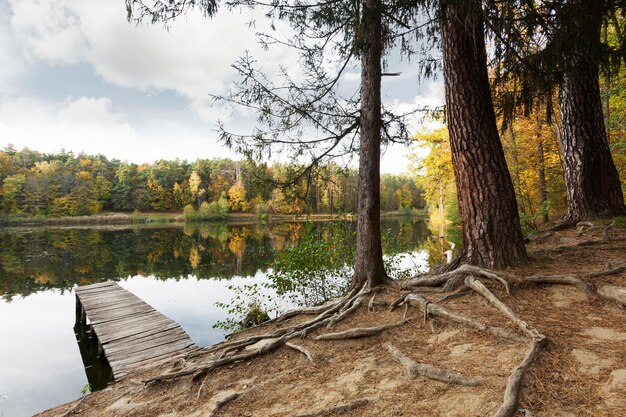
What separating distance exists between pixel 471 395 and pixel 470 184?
286 cm

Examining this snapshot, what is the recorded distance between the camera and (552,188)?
1445cm

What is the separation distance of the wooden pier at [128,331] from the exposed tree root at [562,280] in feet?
19.0

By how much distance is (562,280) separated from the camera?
3.64 meters

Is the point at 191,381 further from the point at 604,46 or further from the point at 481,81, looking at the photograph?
the point at 604,46

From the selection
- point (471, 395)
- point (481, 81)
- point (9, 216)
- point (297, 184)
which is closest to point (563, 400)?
point (471, 395)

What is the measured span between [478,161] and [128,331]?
7.60 m

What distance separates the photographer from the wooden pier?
5957 mm

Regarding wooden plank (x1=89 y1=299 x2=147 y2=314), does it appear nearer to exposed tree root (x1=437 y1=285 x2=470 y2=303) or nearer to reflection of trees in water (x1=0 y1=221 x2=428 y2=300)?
reflection of trees in water (x1=0 y1=221 x2=428 y2=300)

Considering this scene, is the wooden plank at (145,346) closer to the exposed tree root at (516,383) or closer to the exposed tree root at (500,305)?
the exposed tree root at (500,305)

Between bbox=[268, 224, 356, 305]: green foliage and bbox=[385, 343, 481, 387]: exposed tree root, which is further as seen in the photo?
bbox=[268, 224, 356, 305]: green foliage

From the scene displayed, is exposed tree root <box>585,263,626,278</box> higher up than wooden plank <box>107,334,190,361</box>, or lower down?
higher up

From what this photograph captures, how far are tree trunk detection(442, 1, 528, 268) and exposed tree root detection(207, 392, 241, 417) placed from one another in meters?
3.33

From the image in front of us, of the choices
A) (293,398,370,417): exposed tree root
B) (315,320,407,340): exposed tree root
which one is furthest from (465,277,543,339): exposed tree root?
(293,398,370,417): exposed tree root

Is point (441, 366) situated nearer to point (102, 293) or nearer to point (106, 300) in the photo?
point (106, 300)
